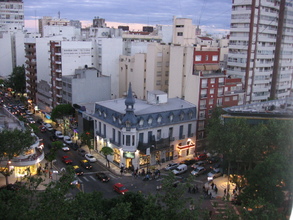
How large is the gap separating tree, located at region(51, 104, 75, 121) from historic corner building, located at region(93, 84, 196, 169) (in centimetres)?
417

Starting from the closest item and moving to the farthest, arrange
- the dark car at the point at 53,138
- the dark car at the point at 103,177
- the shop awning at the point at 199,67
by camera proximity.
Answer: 1. the dark car at the point at 103,177
2. the shop awning at the point at 199,67
3. the dark car at the point at 53,138

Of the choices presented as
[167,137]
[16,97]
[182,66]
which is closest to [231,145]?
[167,137]

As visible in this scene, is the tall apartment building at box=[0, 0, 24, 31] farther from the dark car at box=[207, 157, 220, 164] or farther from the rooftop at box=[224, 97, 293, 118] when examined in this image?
the rooftop at box=[224, 97, 293, 118]

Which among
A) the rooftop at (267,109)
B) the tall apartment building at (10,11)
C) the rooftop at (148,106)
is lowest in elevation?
the rooftop at (148,106)

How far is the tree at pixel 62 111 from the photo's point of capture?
23.2m

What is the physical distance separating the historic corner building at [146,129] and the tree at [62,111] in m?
4.17

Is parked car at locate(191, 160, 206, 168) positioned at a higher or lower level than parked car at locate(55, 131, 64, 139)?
lower

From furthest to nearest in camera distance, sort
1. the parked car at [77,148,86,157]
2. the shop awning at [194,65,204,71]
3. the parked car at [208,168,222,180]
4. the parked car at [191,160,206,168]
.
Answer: the shop awning at [194,65,204,71] → the parked car at [77,148,86,157] → the parked car at [191,160,206,168] → the parked car at [208,168,222,180]

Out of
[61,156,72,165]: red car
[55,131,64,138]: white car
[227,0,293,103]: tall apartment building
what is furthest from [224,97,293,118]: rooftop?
[55,131,64,138]: white car

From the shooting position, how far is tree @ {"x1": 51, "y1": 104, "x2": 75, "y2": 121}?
76.3 feet

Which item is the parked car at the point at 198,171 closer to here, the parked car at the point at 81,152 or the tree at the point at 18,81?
the parked car at the point at 81,152

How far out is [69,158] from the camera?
61.8ft

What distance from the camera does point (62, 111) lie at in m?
23.3

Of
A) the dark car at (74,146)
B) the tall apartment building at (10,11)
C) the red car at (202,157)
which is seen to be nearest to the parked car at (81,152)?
the dark car at (74,146)
